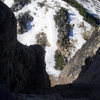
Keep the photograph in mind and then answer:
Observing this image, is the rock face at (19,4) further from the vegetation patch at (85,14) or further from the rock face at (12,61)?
the rock face at (12,61)

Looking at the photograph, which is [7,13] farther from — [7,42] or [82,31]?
[82,31]

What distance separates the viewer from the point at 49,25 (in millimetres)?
50562

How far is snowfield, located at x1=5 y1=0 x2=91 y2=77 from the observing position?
150ft

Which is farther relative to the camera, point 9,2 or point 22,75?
point 9,2

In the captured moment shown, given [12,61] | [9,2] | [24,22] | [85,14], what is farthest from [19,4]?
[12,61]

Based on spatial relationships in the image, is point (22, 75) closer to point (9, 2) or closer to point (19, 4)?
point (19, 4)

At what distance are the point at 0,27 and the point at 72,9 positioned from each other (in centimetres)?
5021

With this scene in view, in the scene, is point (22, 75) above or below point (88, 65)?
below

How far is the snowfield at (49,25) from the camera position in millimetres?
45656

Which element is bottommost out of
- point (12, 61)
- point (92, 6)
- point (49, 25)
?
point (49, 25)

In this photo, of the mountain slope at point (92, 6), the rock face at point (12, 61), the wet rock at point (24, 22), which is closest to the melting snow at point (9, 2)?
the wet rock at point (24, 22)

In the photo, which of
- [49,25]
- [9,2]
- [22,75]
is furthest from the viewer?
[9,2]

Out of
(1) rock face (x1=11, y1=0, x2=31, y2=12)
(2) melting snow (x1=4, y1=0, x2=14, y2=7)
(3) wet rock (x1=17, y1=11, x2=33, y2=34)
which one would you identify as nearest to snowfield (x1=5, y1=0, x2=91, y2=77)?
(2) melting snow (x1=4, y1=0, x2=14, y2=7)

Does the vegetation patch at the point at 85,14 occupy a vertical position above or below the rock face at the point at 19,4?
above
